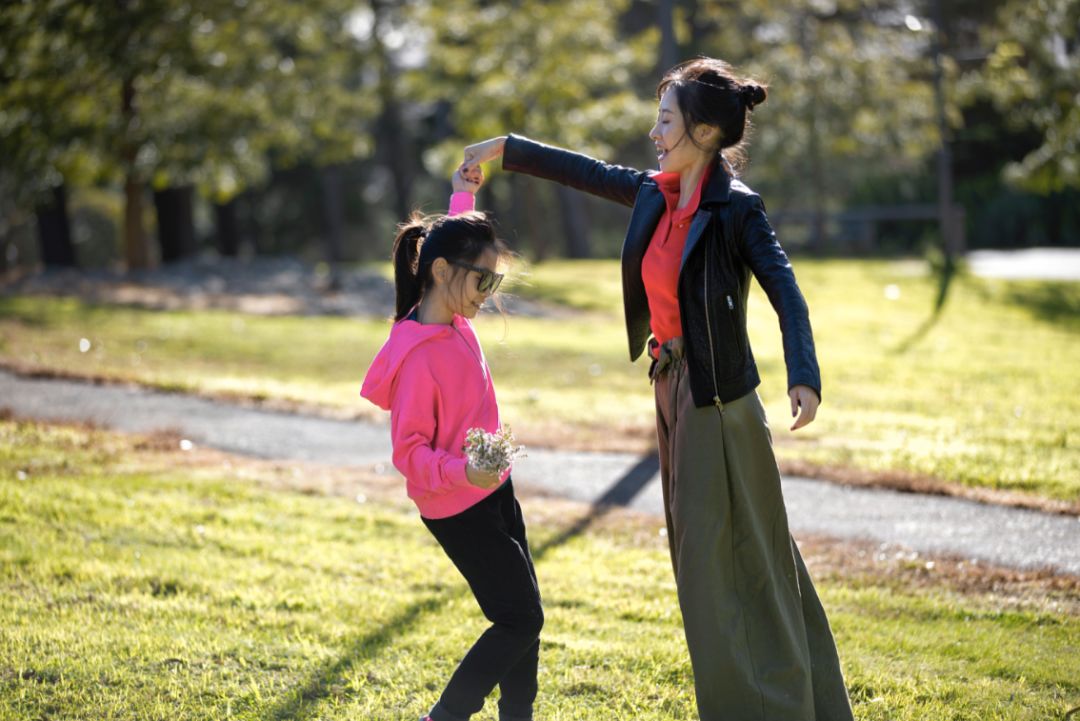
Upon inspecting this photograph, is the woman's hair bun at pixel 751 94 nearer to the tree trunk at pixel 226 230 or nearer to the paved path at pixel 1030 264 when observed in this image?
the paved path at pixel 1030 264

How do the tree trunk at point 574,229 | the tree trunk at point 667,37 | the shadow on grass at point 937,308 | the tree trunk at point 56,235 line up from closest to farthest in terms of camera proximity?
the tree trunk at point 667,37 → the shadow on grass at point 937,308 → the tree trunk at point 56,235 → the tree trunk at point 574,229

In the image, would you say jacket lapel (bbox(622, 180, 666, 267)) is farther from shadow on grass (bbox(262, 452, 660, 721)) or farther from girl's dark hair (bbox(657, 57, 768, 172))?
shadow on grass (bbox(262, 452, 660, 721))

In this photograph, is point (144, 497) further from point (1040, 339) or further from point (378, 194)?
point (378, 194)

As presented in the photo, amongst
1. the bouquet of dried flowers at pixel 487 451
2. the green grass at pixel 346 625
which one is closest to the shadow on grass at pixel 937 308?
the green grass at pixel 346 625

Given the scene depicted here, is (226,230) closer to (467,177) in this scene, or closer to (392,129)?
(392,129)

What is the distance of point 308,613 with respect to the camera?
4926 millimetres

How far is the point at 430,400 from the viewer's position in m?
3.27

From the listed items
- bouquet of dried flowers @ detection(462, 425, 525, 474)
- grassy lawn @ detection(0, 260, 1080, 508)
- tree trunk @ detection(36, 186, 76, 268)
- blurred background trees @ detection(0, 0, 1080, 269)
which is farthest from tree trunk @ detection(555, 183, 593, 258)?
bouquet of dried flowers @ detection(462, 425, 525, 474)

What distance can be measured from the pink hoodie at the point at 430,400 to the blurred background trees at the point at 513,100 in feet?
30.3

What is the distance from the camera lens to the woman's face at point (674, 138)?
3.36 meters

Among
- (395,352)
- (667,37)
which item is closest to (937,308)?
(667,37)

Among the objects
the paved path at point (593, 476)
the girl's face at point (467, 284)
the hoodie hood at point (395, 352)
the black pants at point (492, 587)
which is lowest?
the paved path at point (593, 476)

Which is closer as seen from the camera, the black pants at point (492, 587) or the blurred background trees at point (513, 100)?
the black pants at point (492, 587)

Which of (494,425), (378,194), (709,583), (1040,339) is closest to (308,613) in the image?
(494,425)
